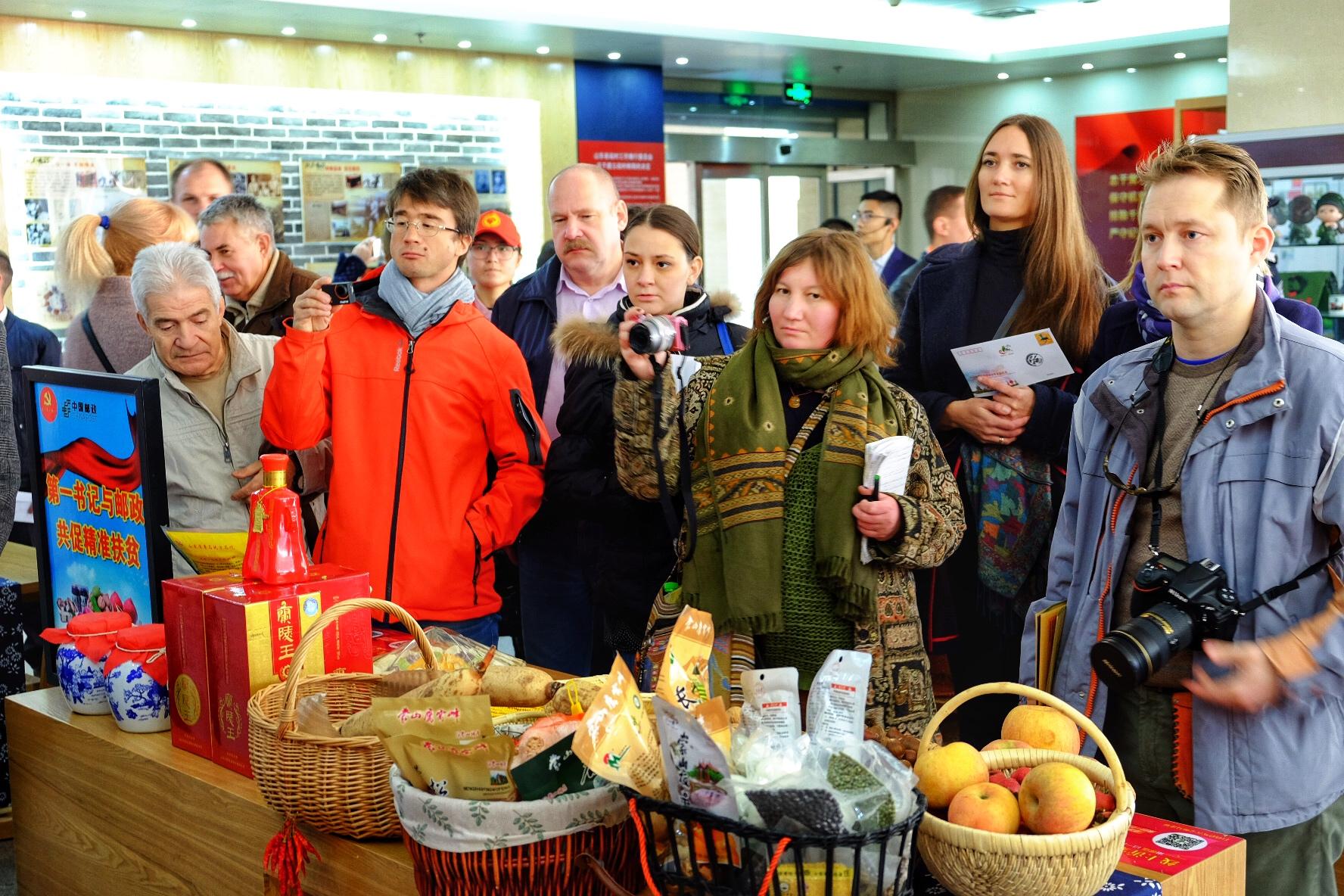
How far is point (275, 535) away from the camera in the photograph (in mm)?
2076

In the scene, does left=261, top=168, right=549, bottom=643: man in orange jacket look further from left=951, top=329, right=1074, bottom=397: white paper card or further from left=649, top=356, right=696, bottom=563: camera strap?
left=951, top=329, right=1074, bottom=397: white paper card

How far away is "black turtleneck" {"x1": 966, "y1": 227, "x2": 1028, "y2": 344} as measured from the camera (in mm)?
2879

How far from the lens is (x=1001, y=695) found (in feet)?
10.4

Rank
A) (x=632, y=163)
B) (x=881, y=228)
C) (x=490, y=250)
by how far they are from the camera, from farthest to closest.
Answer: (x=632, y=163), (x=881, y=228), (x=490, y=250)

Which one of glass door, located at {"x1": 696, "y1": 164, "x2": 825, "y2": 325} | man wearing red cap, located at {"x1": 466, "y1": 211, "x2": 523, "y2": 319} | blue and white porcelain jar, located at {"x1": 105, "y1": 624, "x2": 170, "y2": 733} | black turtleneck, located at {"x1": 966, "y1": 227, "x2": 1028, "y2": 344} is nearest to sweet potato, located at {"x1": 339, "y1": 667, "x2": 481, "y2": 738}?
blue and white porcelain jar, located at {"x1": 105, "y1": 624, "x2": 170, "y2": 733}

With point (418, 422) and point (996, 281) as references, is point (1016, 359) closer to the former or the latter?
point (996, 281)

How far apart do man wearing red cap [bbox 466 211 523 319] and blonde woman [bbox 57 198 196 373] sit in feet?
3.46

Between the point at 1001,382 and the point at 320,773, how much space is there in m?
1.63

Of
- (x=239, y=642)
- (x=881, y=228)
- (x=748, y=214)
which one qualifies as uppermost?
(x=748, y=214)

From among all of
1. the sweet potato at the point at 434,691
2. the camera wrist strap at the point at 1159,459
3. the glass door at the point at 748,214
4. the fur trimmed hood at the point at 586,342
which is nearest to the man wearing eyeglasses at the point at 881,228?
the glass door at the point at 748,214

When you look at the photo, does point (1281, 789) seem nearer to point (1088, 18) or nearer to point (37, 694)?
point (37, 694)

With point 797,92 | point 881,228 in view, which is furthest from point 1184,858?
point 797,92

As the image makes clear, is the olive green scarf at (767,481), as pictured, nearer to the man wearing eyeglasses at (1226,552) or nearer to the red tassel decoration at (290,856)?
the man wearing eyeglasses at (1226,552)

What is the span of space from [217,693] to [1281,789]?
64.2 inches
